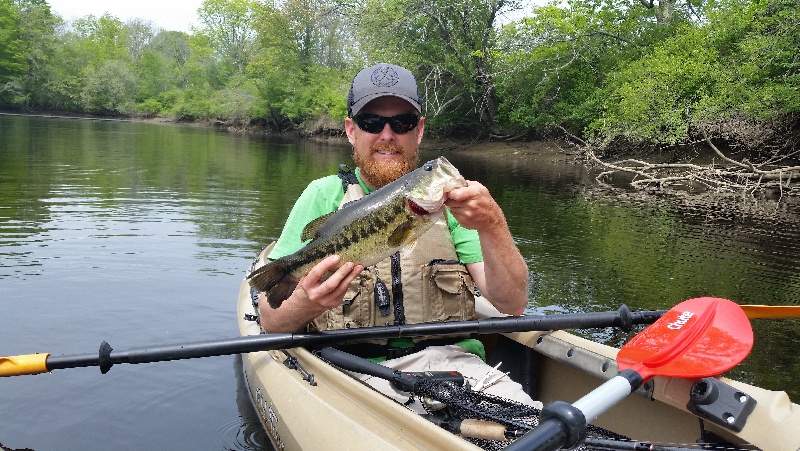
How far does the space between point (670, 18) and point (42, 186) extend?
26984 mm

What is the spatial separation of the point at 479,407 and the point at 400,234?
91 centimetres

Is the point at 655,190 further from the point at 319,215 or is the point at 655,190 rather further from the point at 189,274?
the point at 319,215

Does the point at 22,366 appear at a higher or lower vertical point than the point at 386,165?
lower

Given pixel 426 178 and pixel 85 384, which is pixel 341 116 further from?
pixel 426 178

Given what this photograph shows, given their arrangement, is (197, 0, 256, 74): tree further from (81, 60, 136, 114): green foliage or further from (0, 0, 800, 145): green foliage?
(81, 60, 136, 114): green foliage

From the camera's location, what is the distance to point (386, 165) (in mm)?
3510

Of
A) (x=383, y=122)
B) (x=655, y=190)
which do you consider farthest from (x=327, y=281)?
(x=655, y=190)

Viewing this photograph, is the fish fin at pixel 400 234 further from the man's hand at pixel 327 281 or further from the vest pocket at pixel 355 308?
the vest pocket at pixel 355 308

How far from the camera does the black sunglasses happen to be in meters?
3.47

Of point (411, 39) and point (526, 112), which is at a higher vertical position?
point (411, 39)

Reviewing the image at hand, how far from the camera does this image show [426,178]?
8.32ft

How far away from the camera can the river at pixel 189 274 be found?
4840 millimetres

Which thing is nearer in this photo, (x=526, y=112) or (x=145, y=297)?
(x=145, y=297)

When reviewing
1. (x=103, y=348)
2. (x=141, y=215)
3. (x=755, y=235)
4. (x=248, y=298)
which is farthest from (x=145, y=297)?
(x=755, y=235)
